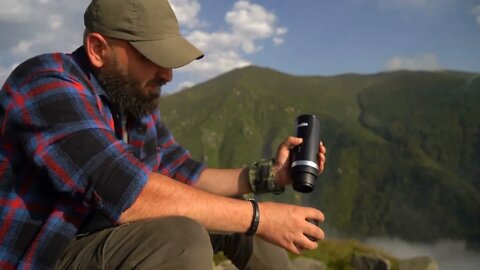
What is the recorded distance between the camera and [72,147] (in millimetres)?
2650

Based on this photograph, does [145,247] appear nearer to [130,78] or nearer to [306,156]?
[130,78]

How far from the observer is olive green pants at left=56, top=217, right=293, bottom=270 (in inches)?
101

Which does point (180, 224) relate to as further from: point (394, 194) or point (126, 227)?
point (394, 194)

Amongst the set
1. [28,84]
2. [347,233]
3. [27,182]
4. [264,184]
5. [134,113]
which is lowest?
[27,182]

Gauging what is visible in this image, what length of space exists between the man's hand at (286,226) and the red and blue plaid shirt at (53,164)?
82 centimetres

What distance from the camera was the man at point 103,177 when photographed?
2.63 metres

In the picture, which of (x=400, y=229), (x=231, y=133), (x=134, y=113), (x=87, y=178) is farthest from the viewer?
(x=231, y=133)

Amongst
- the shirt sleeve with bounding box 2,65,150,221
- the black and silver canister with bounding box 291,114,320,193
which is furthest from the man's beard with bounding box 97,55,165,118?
the black and silver canister with bounding box 291,114,320,193

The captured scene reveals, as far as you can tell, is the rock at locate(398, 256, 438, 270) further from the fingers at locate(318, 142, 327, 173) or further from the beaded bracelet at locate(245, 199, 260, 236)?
the beaded bracelet at locate(245, 199, 260, 236)

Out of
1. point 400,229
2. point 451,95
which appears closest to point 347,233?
point 400,229

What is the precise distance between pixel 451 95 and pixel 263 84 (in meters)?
75.5

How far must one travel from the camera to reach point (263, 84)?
19888 centimetres

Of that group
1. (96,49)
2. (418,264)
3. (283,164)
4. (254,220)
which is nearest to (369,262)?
(418,264)


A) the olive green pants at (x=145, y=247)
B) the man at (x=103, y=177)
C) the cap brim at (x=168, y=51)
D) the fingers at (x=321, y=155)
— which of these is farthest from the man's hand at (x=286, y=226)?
the cap brim at (x=168, y=51)
